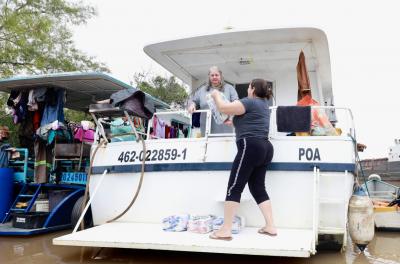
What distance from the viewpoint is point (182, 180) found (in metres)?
5.05

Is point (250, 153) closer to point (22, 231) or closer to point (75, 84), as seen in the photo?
point (22, 231)

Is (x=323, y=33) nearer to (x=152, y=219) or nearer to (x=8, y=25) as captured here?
(x=152, y=219)

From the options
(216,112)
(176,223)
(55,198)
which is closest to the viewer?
(176,223)

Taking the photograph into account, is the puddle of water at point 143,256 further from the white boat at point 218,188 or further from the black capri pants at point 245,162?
the black capri pants at point 245,162

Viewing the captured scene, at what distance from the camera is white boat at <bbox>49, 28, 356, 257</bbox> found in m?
4.17

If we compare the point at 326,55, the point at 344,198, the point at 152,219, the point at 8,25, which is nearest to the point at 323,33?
the point at 326,55

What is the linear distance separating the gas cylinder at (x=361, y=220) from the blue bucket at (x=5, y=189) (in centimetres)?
537

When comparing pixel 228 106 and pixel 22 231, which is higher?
pixel 228 106

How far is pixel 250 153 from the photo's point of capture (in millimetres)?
4211

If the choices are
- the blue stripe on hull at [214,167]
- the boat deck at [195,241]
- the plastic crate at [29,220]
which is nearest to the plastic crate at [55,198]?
the plastic crate at [29,220]

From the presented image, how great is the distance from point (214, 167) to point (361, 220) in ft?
5.91

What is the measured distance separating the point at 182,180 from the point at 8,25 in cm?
1108

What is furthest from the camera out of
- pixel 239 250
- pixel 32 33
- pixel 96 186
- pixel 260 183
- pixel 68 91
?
pixel 32 33

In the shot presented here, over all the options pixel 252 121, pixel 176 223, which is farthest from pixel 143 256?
pixel 252 121
